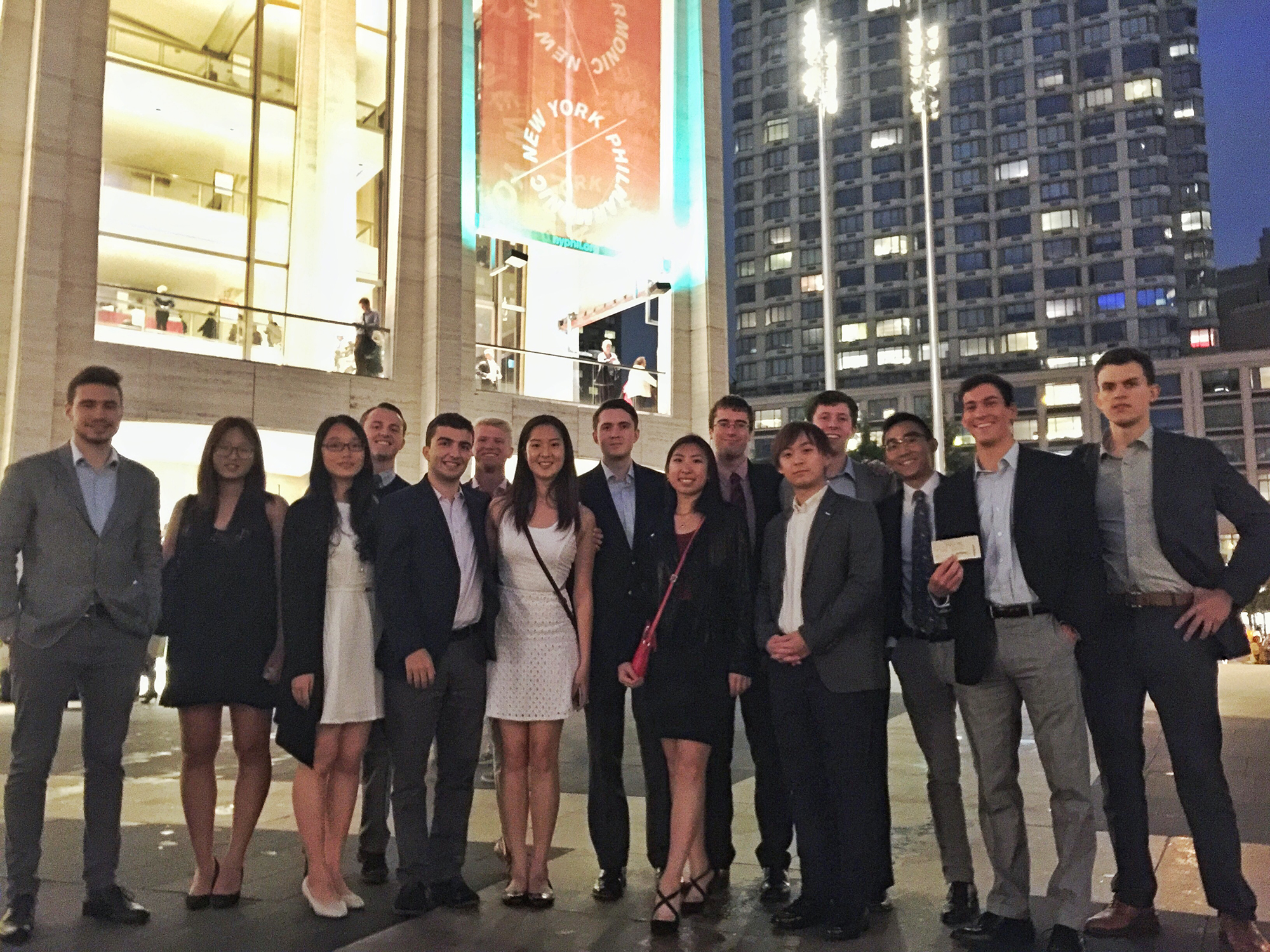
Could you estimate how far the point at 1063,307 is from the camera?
320ft

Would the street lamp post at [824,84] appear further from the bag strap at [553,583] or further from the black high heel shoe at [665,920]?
the black high heel shoe at [665,920]

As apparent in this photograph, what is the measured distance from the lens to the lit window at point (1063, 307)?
97062 millimetres

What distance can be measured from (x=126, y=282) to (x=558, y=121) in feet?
26.4

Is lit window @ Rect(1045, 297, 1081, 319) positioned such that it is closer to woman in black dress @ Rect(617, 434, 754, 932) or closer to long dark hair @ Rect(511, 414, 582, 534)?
woman in black dress @ Rect(617, 434, 754, 932)

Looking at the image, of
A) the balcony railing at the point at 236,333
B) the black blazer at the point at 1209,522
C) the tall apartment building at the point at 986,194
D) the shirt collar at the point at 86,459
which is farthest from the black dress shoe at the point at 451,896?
the tall apartment building at the point at 986,194

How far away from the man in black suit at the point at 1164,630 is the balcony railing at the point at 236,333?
1430 centimetres

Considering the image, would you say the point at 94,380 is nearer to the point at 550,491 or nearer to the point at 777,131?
the point at 550,491

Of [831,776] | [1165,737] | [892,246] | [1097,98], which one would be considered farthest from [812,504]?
[1097,98]

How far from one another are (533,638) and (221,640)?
4.77ft

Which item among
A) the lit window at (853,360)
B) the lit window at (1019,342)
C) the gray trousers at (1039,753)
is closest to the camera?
the gray trousers at (1039,753)

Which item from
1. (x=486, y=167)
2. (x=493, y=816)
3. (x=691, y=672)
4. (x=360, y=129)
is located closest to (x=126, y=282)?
(x=360, y=129)

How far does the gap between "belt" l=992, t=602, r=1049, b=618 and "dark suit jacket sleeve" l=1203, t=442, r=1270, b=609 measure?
0.75 meters

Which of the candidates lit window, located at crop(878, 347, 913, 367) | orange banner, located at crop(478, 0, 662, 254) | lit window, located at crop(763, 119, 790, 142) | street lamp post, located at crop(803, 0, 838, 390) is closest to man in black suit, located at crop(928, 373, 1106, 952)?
orange banner, located at crop(478, 0, 662, 254)

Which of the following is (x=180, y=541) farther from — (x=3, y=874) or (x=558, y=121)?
(x=558, y=121)
